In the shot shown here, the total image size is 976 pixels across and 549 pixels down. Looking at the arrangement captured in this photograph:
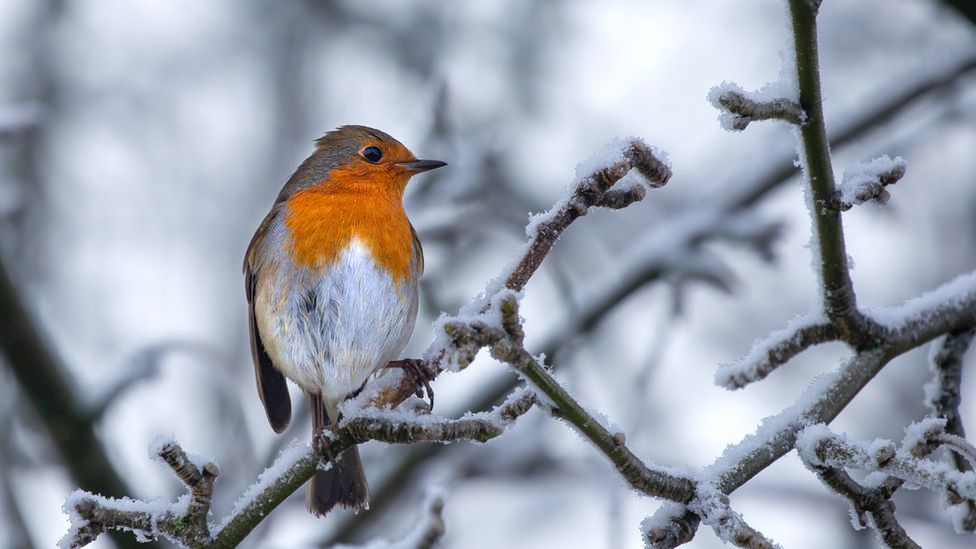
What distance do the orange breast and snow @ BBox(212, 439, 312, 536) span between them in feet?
4.25

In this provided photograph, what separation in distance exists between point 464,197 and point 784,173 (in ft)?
4.16

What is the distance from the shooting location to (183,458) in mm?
2062

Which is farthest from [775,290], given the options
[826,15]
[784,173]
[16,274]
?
[16,274]

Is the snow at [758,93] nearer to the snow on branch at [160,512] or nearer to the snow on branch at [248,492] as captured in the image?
the snow on branch at [248,492]

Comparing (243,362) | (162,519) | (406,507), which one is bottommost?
(162,519)

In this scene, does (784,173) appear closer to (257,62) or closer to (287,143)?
(287,143)

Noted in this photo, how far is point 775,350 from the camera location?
2.05 meters

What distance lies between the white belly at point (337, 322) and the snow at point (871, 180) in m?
1.80

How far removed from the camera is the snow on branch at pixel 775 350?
1.92 meters

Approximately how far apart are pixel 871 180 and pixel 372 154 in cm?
254

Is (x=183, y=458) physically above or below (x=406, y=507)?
below

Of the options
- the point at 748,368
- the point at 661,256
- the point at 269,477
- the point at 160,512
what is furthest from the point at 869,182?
the point at 661,256

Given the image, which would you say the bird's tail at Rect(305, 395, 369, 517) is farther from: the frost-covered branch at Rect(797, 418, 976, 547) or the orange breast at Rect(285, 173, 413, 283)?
the frost-covered branch at Rect(797, 418, 976, 547)

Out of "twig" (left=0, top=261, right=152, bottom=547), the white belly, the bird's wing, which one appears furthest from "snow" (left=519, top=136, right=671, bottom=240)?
"twig" (left=0, top=261, right=152, bottom=547)
